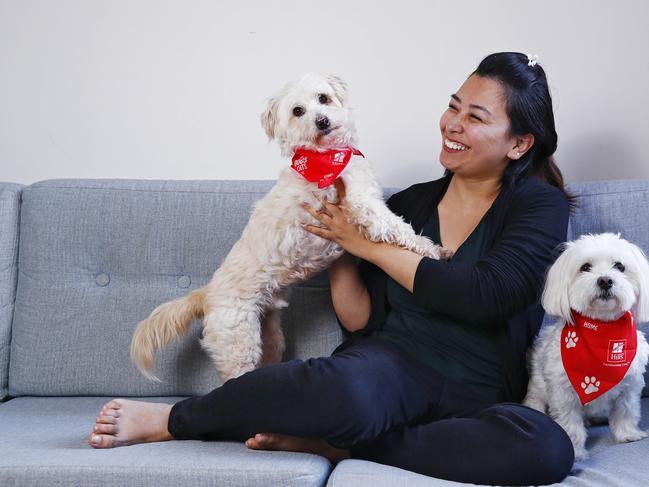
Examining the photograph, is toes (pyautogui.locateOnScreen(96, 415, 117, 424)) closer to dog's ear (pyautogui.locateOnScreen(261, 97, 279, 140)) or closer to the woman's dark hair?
dog's ear (pyautogui.locateOnScreen(261, 97, 279, 140))

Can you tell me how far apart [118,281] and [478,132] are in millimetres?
1149

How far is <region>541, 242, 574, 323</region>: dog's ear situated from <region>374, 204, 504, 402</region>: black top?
6.2 inches

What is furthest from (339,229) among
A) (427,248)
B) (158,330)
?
(158,330)

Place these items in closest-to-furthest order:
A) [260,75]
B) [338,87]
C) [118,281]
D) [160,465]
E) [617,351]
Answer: [160,465]
[617,351]
[338,87]
[118,281]
[260,75]

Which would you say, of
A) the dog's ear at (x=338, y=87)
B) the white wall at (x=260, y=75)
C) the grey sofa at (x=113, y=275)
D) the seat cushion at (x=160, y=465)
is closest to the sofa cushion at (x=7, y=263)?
the grey sofa at (x=113, y=275)

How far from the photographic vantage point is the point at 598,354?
160 centimetres

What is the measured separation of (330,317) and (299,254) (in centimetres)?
27

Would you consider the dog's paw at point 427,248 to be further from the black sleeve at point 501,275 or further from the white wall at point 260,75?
the white wall at point 260,75

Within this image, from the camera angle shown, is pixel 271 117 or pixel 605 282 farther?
pixel 271 117

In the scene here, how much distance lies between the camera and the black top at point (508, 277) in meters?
1.65

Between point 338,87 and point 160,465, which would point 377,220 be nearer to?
point 338,87

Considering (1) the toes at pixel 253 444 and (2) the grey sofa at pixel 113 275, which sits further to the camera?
(2) the grey sofa at pixel 113 275

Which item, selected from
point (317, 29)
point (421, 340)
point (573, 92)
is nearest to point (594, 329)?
point (421, 340)

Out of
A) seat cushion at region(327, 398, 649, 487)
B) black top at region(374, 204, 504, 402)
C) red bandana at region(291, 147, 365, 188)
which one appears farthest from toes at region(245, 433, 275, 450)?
red bandana at region(291, 147, 365, 188)
